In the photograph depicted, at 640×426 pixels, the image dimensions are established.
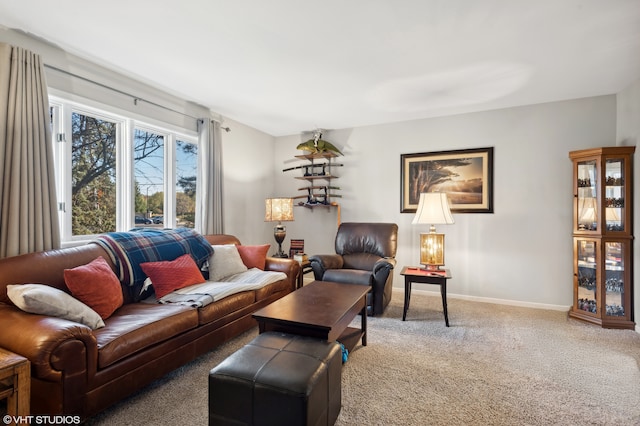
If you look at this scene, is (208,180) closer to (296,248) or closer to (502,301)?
(296,248)

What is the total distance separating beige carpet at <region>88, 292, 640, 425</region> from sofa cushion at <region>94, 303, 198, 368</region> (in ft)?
1.12

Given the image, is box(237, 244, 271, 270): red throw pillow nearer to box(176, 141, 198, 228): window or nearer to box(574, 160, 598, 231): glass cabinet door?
box(176, 141, 198, 228): window

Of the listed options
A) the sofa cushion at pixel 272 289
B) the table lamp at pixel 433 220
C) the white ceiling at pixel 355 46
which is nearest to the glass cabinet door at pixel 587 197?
the white ceiling at pixel 355 46

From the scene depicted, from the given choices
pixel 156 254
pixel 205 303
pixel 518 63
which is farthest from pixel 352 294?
pixel 518 63

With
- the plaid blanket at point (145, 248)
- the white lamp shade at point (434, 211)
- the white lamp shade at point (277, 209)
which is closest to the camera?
the plaid blanket at point (145, 248)

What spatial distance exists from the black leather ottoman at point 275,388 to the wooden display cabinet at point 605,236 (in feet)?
10.4

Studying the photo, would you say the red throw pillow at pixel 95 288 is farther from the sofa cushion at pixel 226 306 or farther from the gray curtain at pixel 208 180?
the gray curtain at pixel 208 180

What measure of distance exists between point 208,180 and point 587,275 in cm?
437

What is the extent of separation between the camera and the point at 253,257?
3553 millimetres

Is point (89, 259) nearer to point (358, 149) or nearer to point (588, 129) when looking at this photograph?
point (358, 149)

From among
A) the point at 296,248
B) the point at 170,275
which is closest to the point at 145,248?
the point at 170,275

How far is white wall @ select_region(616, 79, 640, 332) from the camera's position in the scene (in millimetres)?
3039

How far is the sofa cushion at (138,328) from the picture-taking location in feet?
5.74

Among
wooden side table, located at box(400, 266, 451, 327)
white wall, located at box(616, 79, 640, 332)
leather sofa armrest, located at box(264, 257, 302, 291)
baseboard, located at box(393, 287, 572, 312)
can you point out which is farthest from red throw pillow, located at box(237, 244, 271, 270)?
white wall, located at box(616, 79, 640, 332)
